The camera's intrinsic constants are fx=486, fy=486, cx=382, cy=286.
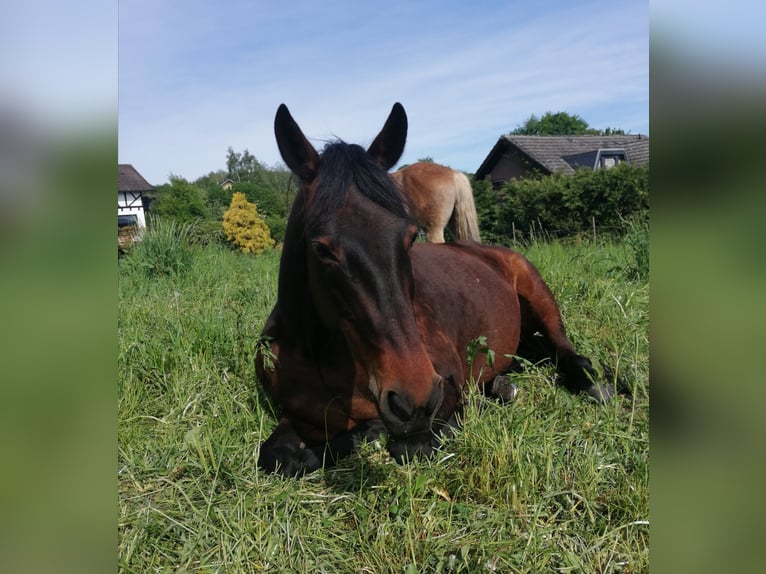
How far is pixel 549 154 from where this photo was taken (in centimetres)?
3266

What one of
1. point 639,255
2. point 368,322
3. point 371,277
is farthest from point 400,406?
point 639,255

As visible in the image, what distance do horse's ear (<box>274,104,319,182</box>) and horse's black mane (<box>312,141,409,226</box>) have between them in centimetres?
19

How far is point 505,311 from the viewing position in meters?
3.75

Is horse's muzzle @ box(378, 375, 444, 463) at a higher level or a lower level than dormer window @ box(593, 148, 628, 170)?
lower

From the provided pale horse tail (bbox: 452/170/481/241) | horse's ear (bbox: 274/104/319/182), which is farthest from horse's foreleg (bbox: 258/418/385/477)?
pale horse tail (bbox: 452/170/481/241)

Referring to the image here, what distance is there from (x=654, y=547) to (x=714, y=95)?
0.57m

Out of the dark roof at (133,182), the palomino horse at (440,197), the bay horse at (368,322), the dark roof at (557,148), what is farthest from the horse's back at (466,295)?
the dark roof at (557,148)

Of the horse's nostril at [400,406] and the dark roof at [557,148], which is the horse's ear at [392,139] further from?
the dark roof at [557,148]

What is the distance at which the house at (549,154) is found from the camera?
3086 cm

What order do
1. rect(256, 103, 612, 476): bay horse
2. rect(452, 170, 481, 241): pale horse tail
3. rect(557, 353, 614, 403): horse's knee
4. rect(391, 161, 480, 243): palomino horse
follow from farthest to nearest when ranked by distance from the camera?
rect(452, 170, 481, 241): pale horse tail < rect(391, 161, 480, 243): palomino horse < rect(557, 353, 614, 403): horse's knee < rect(256, 103, 612, 476): bay horse

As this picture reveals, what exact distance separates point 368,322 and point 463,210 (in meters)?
7.51

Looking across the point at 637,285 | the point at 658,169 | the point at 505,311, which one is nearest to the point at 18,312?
the point at 658,169

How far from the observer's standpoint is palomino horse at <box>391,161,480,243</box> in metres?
8.75

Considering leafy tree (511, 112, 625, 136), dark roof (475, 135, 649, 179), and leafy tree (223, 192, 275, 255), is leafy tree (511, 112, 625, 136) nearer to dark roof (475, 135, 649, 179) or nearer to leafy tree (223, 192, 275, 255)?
dark roof (475, 135, 649, 179)
